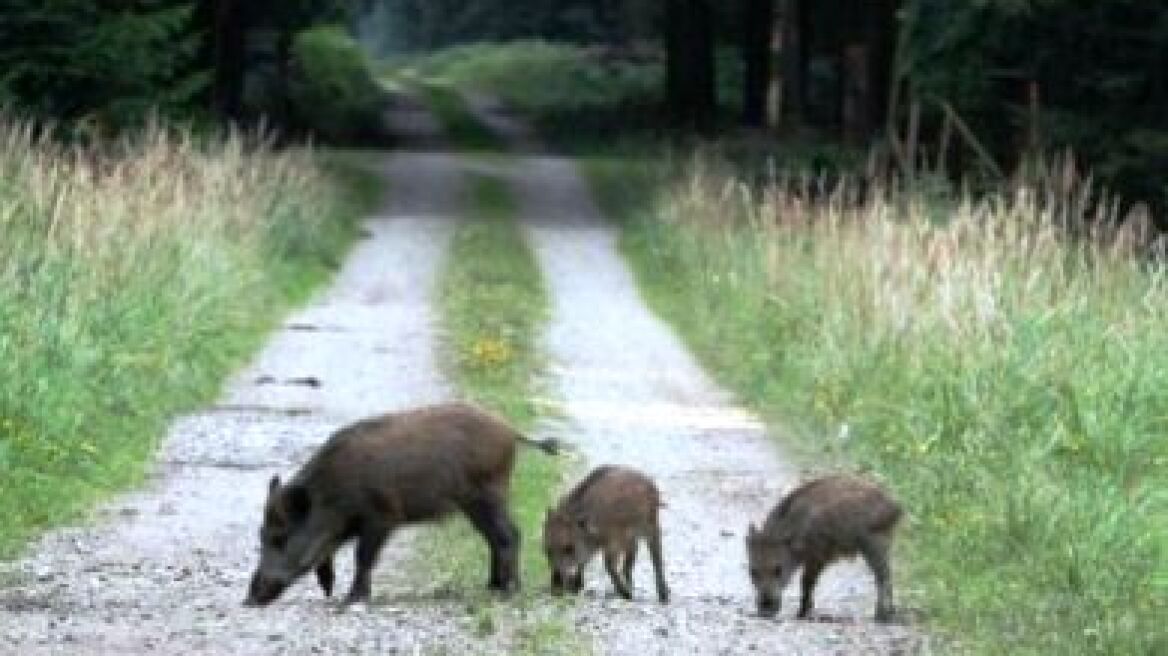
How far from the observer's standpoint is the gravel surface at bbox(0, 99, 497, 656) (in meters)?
10.0

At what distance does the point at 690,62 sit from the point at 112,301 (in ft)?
137

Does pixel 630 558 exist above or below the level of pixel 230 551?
above

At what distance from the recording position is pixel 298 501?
35.0ft

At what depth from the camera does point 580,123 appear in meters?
65.7

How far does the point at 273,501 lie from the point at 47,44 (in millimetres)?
22366

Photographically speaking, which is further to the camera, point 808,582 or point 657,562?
point 657,562

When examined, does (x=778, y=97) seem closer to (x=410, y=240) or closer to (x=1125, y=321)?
(x=410, y=240)

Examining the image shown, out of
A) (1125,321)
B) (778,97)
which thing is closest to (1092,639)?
(1125,321)

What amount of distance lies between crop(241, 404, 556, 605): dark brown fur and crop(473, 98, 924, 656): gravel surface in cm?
73

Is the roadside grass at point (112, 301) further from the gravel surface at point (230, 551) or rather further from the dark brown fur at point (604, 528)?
the dark brown fur at point (604, 528)

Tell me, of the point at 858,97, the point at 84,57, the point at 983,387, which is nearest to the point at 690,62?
the point at 858,97

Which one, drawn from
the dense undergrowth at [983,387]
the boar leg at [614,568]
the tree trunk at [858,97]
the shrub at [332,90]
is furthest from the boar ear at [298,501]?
the shrub at [332,90]

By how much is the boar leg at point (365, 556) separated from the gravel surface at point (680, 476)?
933 millimetres

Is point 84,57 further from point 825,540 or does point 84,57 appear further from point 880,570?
point 880,570
